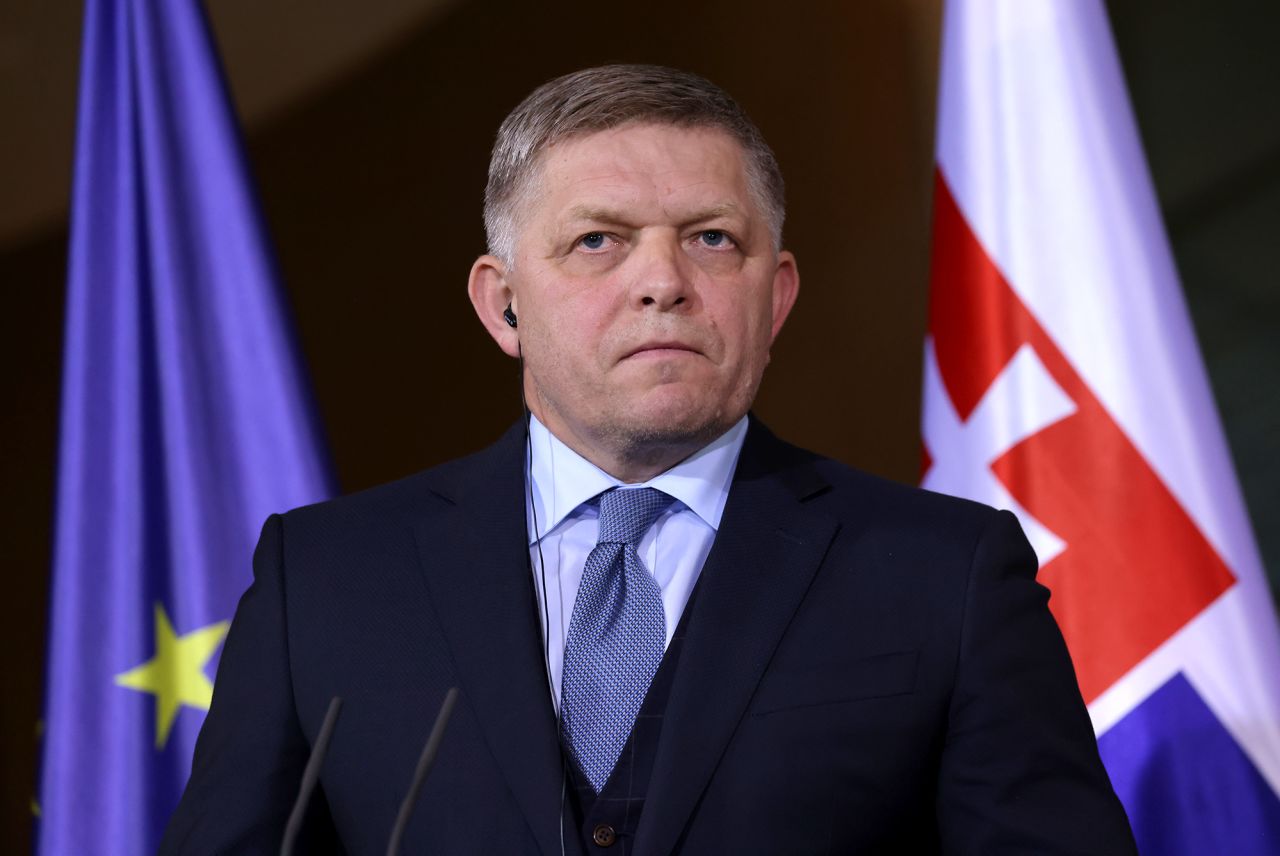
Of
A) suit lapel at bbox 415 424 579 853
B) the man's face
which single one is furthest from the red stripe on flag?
suit lapel at bbox 415 424 579 853

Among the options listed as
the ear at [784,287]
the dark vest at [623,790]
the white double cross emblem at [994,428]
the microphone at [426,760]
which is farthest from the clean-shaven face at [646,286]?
the white double cross emblem at [994,428]

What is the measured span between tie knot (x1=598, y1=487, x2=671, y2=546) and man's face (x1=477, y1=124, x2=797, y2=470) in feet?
0.15

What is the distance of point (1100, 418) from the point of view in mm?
2188

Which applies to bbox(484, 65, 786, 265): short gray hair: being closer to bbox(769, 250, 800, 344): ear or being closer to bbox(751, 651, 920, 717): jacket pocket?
bbox(769, 250, 800, 344): ear

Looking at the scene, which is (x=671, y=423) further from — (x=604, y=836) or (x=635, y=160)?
(x=604, y=836)

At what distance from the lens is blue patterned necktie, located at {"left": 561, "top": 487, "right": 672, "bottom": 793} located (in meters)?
1.36

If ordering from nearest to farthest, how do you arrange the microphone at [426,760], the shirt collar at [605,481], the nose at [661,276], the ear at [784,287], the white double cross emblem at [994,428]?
the microphone at [426,760] → the nose at [661,276] → the shirt collar at [605,481] → the ear at [784,287] → the white double cross emblem at [994,428]

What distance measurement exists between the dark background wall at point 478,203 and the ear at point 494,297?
128 centimetres

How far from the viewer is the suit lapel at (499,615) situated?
1.30 metres

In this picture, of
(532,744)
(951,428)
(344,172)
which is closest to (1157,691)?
(951,428)

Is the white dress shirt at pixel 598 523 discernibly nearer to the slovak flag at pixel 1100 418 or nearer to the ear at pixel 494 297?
the ear at pixel 494 297

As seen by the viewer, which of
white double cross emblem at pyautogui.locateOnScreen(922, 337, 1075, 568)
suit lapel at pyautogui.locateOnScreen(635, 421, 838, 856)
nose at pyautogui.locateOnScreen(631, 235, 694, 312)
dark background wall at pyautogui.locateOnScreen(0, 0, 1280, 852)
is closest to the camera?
suit lapel at pyautogui.locateOnScreen(635, 421, 838, 856)

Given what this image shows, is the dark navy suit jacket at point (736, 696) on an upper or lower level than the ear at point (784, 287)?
lower

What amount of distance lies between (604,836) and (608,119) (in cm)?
73
